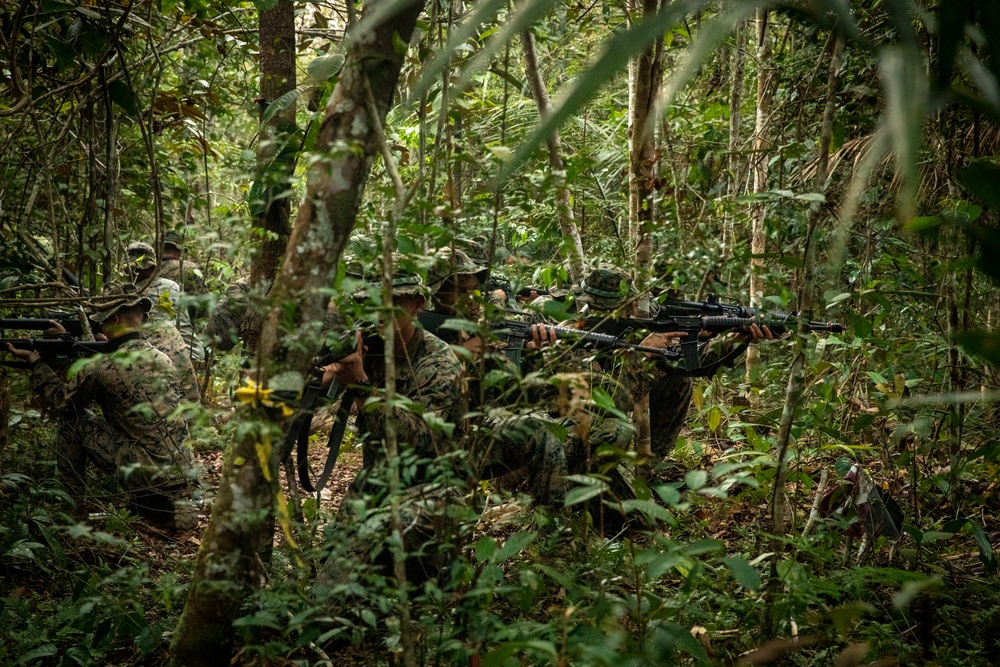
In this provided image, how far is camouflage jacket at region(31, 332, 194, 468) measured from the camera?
5.28 metres

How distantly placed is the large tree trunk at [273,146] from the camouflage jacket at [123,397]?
229cm

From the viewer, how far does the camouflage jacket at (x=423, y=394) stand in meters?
3.80

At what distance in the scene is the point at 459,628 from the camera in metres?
2.61

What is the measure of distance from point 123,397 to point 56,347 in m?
0.69

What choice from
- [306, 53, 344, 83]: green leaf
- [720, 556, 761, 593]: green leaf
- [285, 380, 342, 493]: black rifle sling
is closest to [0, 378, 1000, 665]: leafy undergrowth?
[720, 556, 761, 593]: green leaf

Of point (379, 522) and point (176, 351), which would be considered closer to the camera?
point (379, 522)

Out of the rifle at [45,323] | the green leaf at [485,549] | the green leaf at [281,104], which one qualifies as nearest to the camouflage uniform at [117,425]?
the rifle at [45,323]

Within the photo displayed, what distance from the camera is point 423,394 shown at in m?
3.97

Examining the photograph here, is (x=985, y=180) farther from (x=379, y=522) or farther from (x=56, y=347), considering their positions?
(x=56, y=347)

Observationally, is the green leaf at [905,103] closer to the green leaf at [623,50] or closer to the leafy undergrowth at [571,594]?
the green leaf at [623,50]

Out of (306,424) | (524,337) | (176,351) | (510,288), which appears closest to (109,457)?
(176,351)

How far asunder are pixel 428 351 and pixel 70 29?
2.32 meters

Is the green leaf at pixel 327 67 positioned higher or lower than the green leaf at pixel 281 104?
higher

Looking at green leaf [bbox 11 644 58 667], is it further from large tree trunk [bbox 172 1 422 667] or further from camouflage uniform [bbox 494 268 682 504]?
camouflage uniform [bbox 494 268 682 504]
